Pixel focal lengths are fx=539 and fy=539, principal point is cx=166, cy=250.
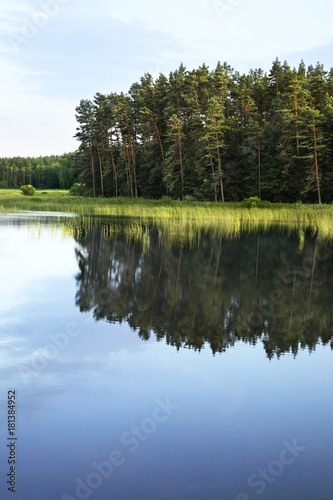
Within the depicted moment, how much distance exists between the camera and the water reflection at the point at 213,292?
9.26 meters

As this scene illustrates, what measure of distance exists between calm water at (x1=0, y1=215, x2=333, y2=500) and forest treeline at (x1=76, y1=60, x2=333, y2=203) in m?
50.6

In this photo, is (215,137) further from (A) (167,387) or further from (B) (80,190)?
(A) (167,387)

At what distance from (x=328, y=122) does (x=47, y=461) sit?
64.4 meters

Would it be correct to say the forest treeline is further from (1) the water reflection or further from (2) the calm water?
(2) the calm water

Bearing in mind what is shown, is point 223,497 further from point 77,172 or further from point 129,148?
point 77,172

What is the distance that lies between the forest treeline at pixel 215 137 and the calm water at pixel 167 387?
50.6m

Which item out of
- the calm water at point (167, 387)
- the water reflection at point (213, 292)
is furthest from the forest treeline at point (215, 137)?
the calm water at point (167, 387)

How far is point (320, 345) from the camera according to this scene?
875 centimetres

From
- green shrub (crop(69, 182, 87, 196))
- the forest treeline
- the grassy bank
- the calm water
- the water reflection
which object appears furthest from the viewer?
green shrub (crop(69, 182, 87, 196))

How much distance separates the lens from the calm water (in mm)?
4512

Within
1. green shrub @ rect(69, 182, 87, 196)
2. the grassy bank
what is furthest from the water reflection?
green shrub @ rect(69, 182, 87, 196)

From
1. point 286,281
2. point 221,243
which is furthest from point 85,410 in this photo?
point 221,243

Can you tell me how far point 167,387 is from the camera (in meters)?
6.47

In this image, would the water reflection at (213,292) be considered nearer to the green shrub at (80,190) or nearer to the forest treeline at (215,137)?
the forest treeline at (215,137)
